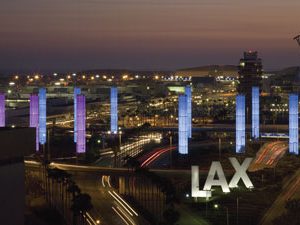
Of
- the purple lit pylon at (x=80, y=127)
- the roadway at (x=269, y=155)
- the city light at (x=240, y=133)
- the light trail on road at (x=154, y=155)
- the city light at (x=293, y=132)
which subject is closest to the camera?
the roadway at (x=269, y=155)

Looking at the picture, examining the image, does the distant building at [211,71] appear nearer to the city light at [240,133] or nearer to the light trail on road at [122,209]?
the city light at [240,133]

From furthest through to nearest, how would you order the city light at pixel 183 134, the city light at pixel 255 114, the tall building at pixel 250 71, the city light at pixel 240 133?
the tall building at pixel 250 71, the city light at pixel 255 114, the city light at pixel 240 133, the city light at pixel 183 134

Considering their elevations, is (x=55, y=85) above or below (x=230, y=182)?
above

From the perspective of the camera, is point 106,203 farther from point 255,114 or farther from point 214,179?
point 255,114

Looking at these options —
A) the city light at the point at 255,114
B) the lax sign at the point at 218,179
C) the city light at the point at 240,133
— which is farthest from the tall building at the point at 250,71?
the lax sign at the point at 218,179

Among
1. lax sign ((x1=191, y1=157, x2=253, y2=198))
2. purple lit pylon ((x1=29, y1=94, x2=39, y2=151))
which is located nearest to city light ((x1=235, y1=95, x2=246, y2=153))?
lax sign ((x1=191, y1=157, x2=253, y2=198))

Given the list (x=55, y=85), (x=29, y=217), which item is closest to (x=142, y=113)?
(x=55, y=85)

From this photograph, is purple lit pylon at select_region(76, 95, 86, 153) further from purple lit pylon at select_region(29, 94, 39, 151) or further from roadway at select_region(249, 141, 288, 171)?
roadway at select_region(249, 141, 288, 171)

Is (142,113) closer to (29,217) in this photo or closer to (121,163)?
(121,163)
